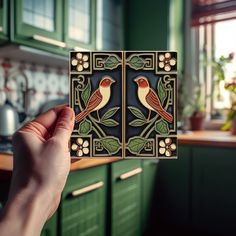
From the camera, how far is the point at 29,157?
57 cm

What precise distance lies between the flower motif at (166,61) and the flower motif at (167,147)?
0.17 meters

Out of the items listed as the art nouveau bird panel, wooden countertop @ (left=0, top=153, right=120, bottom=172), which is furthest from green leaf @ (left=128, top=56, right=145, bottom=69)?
wooden countertop @ (left=0, top=153, right=120, bottom=172)

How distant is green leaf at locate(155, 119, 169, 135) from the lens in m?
0.74

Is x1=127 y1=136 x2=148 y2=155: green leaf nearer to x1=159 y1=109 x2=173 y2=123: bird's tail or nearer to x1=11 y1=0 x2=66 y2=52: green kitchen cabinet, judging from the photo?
x1=159 y1=109 x2=173 y2=123: bird's tail

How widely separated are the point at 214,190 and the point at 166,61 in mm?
1471

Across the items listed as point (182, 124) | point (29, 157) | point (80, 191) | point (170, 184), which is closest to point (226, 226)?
point (170, 184)

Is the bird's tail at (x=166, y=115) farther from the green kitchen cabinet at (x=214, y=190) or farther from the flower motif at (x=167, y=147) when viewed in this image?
the green kitchen cabinet at (x=214, y=190)

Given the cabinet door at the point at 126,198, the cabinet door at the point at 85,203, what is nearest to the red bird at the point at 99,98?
the cabinet door at the point at 85,203

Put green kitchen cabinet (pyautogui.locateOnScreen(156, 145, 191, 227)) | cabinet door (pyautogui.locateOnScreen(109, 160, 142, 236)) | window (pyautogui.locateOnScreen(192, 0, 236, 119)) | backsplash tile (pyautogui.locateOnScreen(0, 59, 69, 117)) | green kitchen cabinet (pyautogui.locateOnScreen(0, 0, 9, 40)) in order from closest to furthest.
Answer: green kitchen cabinet (pyautogui.locateOnScreen(0, 0, 9, 40))
cabinet door (pyautogui.locateOnScreen(109, 160, 142, 236))
backsplash tile (pyautogui.locateOnScreen(0, 59, 69, 117))
green kitchen cabinet (pyautogui.locateOnScreen(156, 145, 191, 227))
window (pyautogui.locateOnScreen(192, 0, 236, 119))

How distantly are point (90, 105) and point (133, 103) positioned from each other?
10 cm

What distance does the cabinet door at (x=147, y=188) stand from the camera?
78.6 inches

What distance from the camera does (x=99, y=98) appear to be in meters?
0.74

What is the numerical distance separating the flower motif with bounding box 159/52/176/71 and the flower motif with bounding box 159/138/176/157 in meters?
0.17

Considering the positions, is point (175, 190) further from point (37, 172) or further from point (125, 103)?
point (37, 172)
